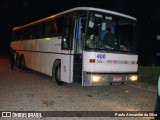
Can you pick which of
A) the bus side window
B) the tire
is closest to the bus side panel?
the tire

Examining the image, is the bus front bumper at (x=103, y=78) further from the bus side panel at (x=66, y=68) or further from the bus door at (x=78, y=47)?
the bus side panel at (x=66, y=68)

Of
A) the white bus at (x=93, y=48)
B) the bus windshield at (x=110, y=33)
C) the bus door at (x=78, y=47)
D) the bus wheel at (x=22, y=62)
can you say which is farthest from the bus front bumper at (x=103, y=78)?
the bus wheel at (x=22, y=62)

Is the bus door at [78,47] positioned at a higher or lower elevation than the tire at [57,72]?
higher

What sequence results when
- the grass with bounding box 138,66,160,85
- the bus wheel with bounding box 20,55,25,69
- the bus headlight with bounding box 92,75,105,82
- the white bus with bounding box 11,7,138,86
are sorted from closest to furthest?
1. the bus headlight with bounding box 92,75,105,82
2. the white bus with bounding box 11,7,138,86
3. the grass with bounding box 138,66,160,85
4. the bus wheel with bounding box 20,55,25,69

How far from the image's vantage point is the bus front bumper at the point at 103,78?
10.6m

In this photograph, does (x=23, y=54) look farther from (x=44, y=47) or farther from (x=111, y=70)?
(x=111, y=70)

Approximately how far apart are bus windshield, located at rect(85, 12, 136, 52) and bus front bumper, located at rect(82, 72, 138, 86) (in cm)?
97

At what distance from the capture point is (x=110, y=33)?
11.3 meters

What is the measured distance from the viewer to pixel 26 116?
7734 mm

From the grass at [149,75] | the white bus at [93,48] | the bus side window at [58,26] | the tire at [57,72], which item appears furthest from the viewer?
the grass at [149,75]

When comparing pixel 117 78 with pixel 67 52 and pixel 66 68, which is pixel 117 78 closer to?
pixel 66 68

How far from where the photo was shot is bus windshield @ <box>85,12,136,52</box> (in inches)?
424

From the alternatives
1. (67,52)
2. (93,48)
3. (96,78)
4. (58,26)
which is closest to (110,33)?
(93,48)

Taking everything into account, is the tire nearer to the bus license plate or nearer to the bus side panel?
the bus side panel
